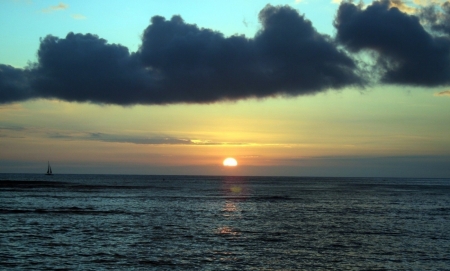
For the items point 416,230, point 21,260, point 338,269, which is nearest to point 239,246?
point 338,269

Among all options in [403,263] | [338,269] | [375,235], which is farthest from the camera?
[375,235]

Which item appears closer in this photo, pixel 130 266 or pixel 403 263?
pixel 130 266

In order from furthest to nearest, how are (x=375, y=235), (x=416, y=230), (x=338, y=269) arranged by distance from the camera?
(x=416, y=230) < (x=375, y=235) < (x=338, y=269)

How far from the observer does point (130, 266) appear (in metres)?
30.6

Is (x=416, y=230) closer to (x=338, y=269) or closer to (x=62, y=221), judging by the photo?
(x=338, y=269)

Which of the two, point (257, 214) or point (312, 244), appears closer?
point (312, 244)

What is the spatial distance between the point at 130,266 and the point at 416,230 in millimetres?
32500

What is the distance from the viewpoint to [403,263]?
32.8 metres

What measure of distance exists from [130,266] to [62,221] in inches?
1008

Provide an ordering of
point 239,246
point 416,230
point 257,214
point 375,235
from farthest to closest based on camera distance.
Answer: point 257,214 < point 416,230 < point 375,235 < point 239,246

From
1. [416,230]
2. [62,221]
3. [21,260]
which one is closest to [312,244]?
[416,230]

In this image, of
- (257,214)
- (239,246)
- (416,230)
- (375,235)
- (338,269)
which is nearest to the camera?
(338,269)

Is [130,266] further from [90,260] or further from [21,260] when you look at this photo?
[21,260]

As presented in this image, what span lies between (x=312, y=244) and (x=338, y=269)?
9107 mm
